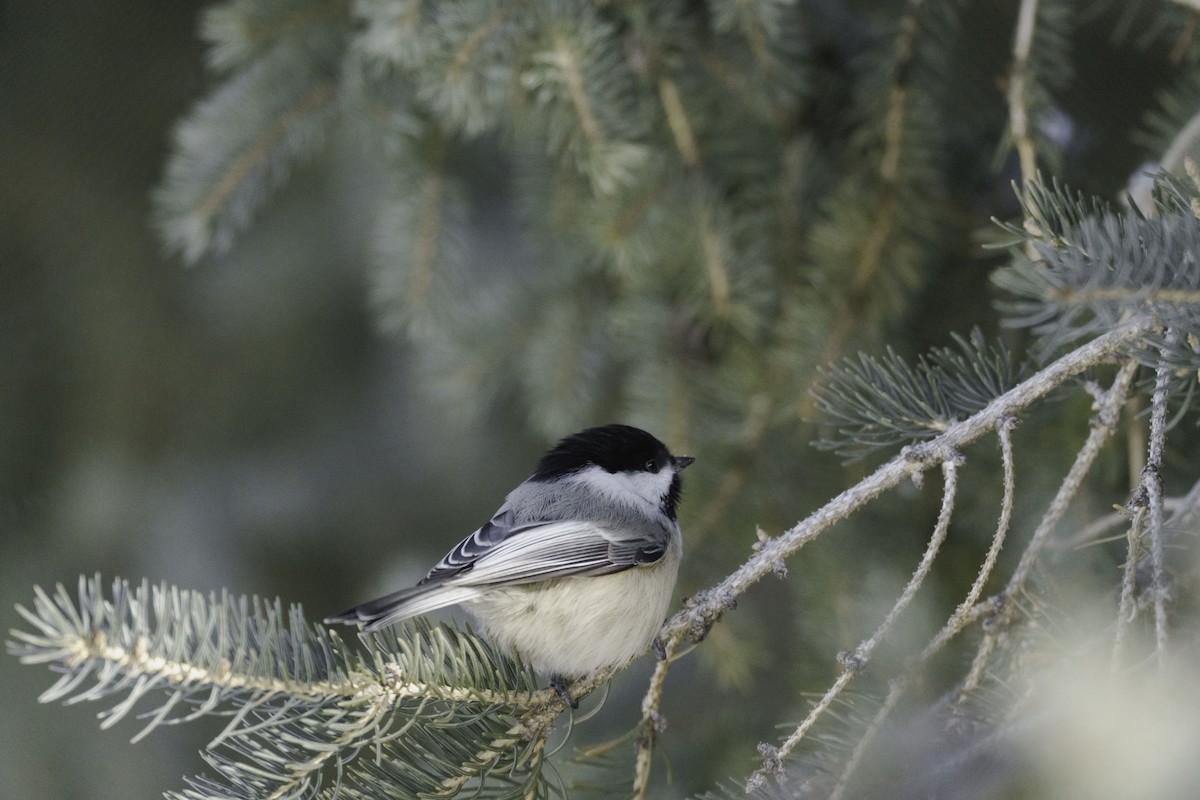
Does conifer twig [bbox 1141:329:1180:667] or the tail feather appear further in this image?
the tail feather

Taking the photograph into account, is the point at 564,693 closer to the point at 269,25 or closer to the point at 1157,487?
the point at 1157,487

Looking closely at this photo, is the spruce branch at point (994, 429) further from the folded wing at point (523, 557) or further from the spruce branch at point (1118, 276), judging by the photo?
the folded wing at point (523, 557)

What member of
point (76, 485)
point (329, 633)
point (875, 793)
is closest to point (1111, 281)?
point (875, 793)

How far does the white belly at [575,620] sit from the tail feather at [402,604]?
2.8 inches

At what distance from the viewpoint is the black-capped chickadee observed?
1211 millimetres

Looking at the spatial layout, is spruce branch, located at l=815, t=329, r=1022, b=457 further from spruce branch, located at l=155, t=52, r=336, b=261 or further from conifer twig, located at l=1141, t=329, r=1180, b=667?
spruce branch, located at l=155, t=52, r=336, b=261

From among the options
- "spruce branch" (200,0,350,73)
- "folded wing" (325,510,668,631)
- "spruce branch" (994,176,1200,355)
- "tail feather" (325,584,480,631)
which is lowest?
"folded wing" (325,510,668,631)

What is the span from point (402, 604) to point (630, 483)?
562 millimetres

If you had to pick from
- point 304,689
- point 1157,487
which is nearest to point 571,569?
point 304,689

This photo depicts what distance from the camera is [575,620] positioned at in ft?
4.13

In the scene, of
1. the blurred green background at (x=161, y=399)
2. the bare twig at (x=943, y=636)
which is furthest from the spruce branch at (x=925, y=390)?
the blurred green background at (x=161, y=399)

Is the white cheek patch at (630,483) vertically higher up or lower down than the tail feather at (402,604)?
lower down

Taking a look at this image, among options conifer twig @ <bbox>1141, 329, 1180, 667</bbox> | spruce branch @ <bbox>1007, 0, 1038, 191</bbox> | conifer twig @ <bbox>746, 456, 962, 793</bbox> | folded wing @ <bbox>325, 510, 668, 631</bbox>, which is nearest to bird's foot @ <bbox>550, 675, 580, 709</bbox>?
folded wing @ <bbox>325, 510, 668, 631</bbox>

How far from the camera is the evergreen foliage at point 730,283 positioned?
0.95 m
